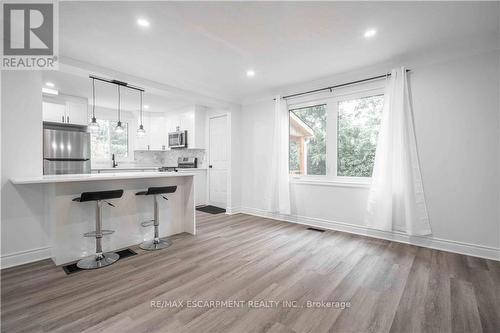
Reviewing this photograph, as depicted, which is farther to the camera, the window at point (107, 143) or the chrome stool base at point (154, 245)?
the window at point (107, 143)

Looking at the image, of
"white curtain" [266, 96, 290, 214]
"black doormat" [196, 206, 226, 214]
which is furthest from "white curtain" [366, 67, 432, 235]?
"black doormat" [196, 206, 226, 214]

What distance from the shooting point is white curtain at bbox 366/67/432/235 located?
3.15 meters

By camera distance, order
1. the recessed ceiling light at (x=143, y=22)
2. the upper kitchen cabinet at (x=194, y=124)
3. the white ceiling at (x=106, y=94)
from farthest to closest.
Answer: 1. the upper kitchen cabinet at (x=194, y=124)
2. the white ceiling at (x=106, y=94)
3. the recessed ceiling light at (x=143, y=22)

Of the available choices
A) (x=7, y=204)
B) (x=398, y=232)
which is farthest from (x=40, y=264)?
(x=398, y=232)

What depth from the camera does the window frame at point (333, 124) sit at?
369cm

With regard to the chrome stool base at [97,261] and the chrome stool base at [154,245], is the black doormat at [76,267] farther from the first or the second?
the chrome stool base at [154,245]

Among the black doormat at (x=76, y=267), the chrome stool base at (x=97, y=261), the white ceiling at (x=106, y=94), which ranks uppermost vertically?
the white ceiling at (x=106, y=94)

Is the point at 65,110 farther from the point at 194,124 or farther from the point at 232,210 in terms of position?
the point at 232,210

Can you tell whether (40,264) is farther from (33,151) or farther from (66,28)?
(66,28)

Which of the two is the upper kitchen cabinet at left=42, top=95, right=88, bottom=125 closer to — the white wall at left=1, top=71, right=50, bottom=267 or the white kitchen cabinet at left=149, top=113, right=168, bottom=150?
the white kitchen cabinet at left=149, top=113, right=168, bottom=150

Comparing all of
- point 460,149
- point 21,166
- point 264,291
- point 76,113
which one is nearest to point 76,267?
point 21,166

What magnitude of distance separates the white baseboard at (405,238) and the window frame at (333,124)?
0.71 m

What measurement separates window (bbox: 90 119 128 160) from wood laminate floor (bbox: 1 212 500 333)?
4.11m

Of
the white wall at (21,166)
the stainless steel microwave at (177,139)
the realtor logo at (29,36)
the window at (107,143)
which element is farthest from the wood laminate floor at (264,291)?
the window at (107,143)
